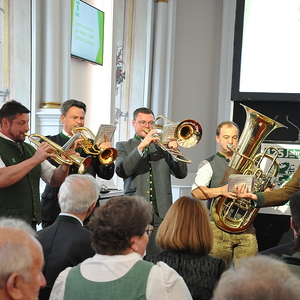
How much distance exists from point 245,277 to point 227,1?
275 inches

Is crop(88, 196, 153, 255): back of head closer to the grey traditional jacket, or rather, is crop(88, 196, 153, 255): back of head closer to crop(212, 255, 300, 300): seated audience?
crop(212, 255, 300, 300): seated audience

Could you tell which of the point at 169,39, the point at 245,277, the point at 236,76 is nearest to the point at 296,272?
the point at 245,277

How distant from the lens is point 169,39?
7312 mm

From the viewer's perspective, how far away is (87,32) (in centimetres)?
533

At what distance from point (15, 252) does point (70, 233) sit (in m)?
1.05

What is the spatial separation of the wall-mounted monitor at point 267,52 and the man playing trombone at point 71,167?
3.83 metres

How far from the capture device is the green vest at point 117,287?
1.62 metres

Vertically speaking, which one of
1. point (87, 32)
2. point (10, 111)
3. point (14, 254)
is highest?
point (87, 32)

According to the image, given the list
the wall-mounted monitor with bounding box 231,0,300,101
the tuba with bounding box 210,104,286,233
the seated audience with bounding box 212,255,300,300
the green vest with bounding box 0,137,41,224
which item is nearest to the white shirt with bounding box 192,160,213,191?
the tuba with bounding box 210,104,286,233

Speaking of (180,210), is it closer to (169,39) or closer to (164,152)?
(164,152)

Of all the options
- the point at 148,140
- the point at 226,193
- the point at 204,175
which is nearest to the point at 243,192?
the point at 226,193

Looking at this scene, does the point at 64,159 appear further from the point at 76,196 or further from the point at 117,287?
the point at 117,287

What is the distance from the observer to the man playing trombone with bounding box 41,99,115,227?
10.8 feet

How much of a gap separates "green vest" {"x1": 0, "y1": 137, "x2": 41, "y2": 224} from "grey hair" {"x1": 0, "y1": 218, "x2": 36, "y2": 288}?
1658 mm
